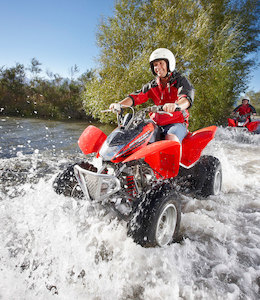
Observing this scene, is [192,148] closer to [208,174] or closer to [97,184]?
[208,174]

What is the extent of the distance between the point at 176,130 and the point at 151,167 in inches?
30.0

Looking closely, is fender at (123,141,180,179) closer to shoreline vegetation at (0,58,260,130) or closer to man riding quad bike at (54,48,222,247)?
man riding quad bike at (54,48,222,247)

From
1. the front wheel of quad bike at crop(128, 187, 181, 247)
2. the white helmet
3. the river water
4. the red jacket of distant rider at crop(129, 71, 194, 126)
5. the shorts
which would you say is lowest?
the river water

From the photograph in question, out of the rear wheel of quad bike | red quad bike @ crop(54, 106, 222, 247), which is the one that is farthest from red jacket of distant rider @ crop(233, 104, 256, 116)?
red quad bike @ crop(54, 106, 222, 247)

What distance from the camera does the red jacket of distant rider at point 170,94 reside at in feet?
8.76

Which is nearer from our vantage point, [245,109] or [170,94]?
[170,94]

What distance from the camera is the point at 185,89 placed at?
2662mm

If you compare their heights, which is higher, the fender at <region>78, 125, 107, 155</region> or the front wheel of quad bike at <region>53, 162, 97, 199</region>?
the fender at <region>78, 125, 107, 155</region>

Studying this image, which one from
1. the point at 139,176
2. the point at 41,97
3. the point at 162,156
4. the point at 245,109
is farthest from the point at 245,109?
the point at 41,97

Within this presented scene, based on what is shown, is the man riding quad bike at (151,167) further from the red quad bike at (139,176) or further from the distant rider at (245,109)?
the distant rider at (245,109)

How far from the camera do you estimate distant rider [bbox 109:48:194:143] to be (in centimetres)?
259

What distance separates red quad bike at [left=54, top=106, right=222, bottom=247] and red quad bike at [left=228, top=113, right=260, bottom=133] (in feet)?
28.7

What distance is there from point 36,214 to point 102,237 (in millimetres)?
906

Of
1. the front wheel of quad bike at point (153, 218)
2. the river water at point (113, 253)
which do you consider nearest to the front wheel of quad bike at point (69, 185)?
the river water at point (113, 253)
